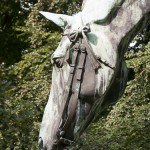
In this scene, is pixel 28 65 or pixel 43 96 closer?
pixel 43 96

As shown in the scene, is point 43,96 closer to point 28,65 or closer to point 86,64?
point 28,65

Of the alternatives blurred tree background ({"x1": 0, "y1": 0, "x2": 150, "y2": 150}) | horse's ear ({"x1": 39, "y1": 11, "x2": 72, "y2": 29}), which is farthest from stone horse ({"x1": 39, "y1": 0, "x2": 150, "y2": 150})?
blurred tree background ({"x1": 0, "y1": 0, "x2": 150, "y2": 150})

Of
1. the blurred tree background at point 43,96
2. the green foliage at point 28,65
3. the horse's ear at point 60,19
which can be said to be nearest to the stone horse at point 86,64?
the horse's ear at point 60,19

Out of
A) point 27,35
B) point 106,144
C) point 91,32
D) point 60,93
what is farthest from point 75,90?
point 27,35

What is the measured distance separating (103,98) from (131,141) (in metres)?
7.24

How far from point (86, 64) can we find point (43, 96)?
27.7ft

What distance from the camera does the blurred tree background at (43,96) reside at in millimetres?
7965

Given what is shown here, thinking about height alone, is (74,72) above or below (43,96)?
above

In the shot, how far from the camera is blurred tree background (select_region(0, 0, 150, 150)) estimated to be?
796 centimetres

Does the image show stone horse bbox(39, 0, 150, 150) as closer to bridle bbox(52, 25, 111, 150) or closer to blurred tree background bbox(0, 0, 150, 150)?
bridle bbox(52, 25, 111, 150)

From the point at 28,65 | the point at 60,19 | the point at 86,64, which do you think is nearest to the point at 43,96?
the point at 28,65

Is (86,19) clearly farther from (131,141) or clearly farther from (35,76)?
(35,76)

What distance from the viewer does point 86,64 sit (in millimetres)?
2924

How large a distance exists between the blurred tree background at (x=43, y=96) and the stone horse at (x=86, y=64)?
4.30 meters
